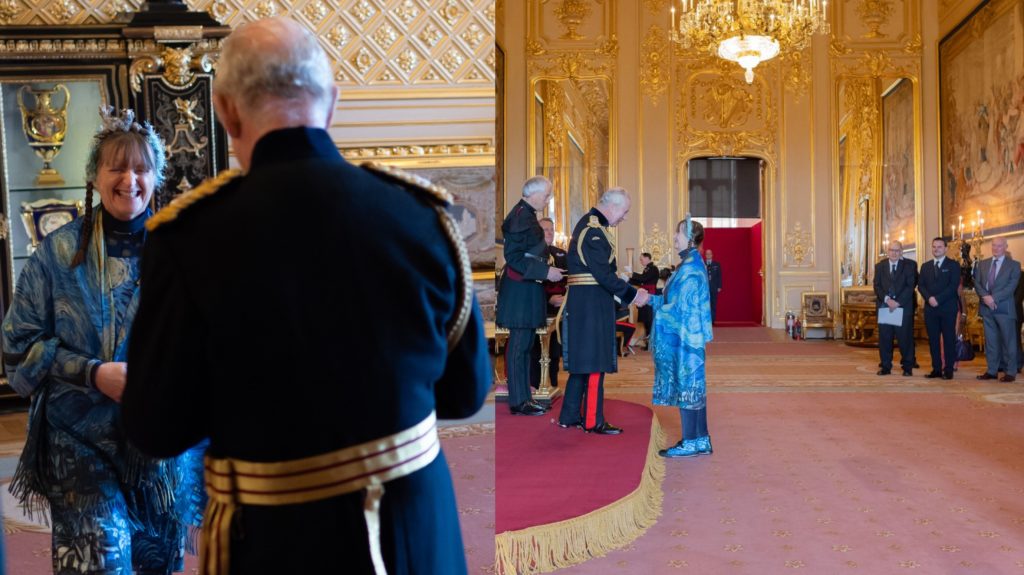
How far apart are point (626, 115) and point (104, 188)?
1428 centimetres

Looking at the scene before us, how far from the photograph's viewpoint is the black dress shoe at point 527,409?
21.0ft

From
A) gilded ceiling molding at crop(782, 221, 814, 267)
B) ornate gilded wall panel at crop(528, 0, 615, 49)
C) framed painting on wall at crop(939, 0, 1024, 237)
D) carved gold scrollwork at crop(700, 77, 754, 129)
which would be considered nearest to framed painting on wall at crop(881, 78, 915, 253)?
framed painting on wall at crop(939, 0, 1024, 237)

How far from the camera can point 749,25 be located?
453 inches

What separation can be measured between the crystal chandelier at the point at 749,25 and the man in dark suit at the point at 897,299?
9.68ft

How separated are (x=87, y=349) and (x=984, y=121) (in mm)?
13926

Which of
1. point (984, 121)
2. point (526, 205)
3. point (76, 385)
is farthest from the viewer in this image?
point (984, 121)

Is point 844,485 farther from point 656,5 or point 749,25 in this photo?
point 656,5

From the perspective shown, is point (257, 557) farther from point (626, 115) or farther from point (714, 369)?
point (626, 115)

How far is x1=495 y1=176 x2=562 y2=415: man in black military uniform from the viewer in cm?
558

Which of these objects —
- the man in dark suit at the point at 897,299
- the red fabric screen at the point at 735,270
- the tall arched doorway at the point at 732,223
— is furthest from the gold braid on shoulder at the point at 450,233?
the red fabric screen at the point at 735,270

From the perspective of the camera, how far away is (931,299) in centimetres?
987

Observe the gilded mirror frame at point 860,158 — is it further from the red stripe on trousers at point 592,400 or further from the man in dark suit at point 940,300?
the red stripe on trousers at point 592,400

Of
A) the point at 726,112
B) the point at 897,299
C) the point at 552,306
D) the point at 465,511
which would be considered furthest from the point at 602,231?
the point at 726,112

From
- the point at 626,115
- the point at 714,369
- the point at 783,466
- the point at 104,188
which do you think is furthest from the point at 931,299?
the point at 104,188
